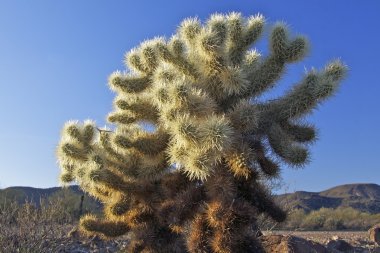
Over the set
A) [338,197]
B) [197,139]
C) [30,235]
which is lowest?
[30,235]

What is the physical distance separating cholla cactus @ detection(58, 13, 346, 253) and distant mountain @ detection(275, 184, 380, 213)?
33.3m

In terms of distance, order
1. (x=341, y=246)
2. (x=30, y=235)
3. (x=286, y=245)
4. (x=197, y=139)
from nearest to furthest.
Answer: (x=197, y=139)
(x=286, y=245)
(x=30, y=235)
(x=341, y=246)

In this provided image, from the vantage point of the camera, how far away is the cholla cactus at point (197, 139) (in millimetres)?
6527

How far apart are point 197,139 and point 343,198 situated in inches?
2033

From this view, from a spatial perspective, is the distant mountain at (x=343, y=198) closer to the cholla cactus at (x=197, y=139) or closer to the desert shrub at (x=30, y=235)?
the desert shrub at (x=30, y=235)

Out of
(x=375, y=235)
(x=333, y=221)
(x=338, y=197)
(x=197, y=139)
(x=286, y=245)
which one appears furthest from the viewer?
(x=338, y=197)

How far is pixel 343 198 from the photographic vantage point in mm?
55031

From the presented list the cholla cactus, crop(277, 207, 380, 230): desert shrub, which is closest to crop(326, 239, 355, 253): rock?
the cholla cactus

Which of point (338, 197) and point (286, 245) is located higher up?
point (338, 197)

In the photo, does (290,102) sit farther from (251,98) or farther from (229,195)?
(229,195)

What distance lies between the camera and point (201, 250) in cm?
655

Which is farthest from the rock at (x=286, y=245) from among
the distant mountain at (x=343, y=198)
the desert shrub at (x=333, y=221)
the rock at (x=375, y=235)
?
the distant mountain at (x=343, y=198)

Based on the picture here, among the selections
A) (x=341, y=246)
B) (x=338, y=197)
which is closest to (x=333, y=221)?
(x=341, y=246)

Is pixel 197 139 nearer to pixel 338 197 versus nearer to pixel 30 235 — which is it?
pixel 30 235
